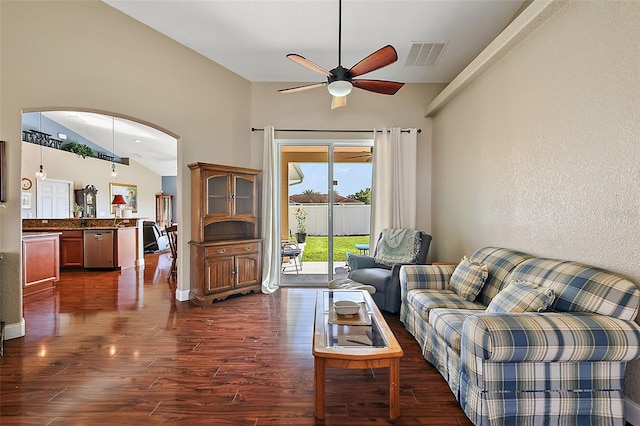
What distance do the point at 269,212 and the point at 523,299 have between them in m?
3.53

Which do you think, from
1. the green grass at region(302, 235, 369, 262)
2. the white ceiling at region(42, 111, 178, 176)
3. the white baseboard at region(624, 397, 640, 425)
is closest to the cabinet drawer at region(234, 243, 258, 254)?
the green grass at region(302, 235, 369, 262)

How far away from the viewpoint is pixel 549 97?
2.46 meters

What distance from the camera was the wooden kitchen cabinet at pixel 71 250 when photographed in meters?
6.10

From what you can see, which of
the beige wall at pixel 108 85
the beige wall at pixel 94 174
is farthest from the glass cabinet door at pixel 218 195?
the beige wall at pixel 94 174

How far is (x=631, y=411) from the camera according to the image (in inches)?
70.7

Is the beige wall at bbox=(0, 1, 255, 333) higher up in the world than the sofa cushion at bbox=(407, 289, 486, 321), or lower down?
higher up

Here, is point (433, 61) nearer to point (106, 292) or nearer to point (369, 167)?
point (369, 167)

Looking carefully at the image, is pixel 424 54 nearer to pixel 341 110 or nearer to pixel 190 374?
pixel 341 110

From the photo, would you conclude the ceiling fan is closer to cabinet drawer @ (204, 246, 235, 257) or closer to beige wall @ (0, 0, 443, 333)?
beige wall @ (0, 0, 443, 333)

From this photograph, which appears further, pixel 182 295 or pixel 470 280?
pixel 182 295

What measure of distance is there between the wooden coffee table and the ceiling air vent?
337 centimetres

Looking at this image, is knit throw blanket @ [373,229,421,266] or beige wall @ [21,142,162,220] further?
beige wall @ [21,142,162,220]

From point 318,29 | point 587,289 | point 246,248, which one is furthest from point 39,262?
point 587,289

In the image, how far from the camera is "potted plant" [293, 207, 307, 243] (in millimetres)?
5125
